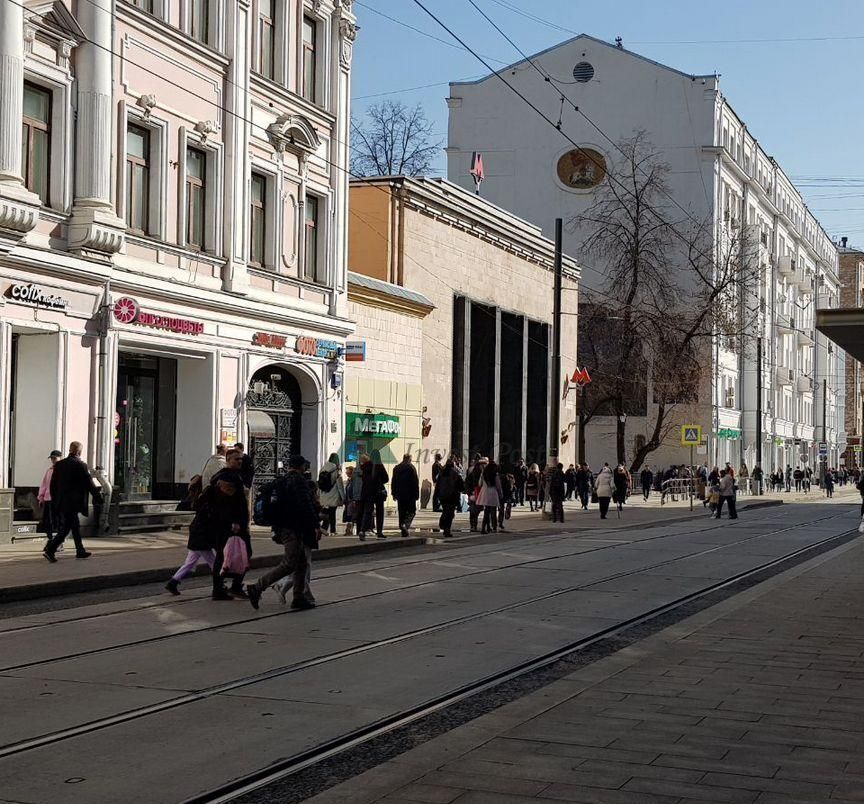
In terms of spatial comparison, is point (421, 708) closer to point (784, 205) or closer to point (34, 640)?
point (34, 640)

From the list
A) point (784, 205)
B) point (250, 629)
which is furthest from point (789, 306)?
point (250, 629)

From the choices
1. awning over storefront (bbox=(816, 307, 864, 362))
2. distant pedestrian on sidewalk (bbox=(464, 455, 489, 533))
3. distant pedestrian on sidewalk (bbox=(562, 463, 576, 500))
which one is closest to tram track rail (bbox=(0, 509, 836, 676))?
distant pedestrian on sidewalk (bbox=(464, 455, 489, 533))

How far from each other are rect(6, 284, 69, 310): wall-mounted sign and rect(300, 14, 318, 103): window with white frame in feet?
34.2

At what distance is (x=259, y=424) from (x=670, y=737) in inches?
878

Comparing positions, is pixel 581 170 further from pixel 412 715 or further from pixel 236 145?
pixel 412 715

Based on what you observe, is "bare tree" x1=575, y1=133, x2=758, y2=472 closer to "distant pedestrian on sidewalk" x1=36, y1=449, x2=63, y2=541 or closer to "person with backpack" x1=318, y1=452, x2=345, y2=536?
"person with backpack" x1=318, y1=452, x2=345, y2=536

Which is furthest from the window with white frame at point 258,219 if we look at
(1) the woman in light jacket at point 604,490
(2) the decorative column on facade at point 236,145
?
(1) the woman in light jacket at point 604,490

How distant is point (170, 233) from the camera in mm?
25719

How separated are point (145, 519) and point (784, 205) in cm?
7283

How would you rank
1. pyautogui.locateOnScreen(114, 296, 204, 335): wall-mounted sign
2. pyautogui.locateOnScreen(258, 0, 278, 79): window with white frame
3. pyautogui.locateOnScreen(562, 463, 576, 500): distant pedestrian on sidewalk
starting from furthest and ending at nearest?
pyautogui.locateOnScreen(562, 463, 576, 500): distant pedestrian on sidewalk, pyautogui.locateOnScreen(258, 0, 278, 79): window with white frame, pyautogui.locateOnScreen(114, 296, 204, 335): wall-mounted sign

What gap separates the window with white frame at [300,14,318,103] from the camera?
3083 centimetres

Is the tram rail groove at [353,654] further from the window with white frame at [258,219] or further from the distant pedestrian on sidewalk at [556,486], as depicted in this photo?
the distant pedestrian on sidewalk at [556,486]

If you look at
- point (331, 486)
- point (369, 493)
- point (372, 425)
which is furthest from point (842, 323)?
point (372, 425)

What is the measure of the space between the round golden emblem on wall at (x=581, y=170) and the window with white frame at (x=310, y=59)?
37877 mm
